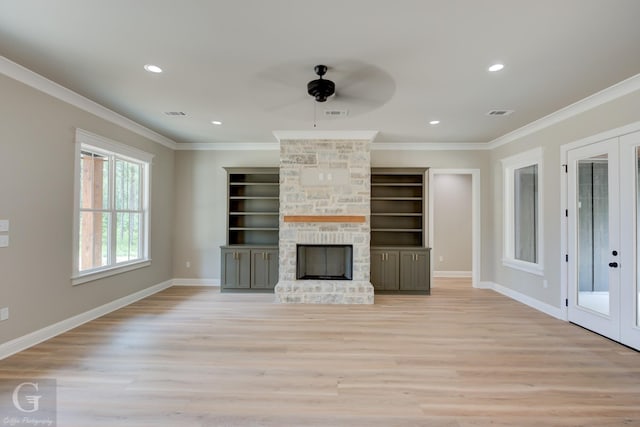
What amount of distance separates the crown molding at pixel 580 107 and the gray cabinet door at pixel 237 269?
16.3ft

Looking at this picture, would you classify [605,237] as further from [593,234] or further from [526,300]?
[526,300]

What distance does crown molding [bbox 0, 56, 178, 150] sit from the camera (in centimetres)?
288

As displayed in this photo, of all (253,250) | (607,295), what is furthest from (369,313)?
(607,295)

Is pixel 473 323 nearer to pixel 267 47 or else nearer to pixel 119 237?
pixel 267 47

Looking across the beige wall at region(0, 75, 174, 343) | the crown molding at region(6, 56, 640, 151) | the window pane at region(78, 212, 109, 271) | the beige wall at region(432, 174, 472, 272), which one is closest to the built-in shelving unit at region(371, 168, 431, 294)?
the crown molding at region(6, 56, 640, 151)

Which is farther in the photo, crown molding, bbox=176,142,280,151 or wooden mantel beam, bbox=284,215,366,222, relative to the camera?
crown molding, bbox=176,142,280,151

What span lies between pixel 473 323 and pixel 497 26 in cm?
336

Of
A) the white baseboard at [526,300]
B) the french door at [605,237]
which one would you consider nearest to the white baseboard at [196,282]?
the white baseboard at [526,300]

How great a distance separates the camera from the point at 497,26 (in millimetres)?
2244

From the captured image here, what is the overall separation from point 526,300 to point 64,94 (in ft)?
22.6

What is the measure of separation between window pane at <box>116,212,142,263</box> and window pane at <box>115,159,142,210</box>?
16cm

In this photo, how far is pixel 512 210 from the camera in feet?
17.8

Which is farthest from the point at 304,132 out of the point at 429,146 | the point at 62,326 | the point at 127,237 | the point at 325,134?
the point at 62,326

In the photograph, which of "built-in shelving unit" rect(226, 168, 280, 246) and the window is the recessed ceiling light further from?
"built-in shelving unit" rect(226, 168, 280, 246)
